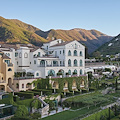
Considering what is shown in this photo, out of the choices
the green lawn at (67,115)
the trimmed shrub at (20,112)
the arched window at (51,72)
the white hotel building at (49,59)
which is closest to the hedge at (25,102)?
the trimmed shrub at (20,112)

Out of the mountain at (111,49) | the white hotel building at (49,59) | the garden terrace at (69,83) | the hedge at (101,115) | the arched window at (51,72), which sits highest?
the mountain at (111,49)

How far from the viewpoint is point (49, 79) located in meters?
42.8

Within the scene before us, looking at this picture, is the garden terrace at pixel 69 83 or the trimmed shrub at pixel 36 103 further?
the garden terrace at pixel 69 83

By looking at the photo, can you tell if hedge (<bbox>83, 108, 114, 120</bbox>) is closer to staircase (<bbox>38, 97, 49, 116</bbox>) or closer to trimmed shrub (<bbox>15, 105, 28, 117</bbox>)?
staircase (<bbox>38, 97, 49, 116</bbox>)

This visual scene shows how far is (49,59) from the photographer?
158ft

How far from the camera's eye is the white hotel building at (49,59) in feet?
151

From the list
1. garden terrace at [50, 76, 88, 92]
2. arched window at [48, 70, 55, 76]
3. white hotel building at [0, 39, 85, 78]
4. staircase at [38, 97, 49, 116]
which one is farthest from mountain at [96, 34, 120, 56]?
staircase at [38, 97, 49, 116]

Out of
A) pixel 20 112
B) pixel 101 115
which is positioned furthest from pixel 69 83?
pixel 20 112

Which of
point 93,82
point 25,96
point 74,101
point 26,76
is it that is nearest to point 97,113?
point 74,101

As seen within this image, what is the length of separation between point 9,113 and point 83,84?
81.5 feet

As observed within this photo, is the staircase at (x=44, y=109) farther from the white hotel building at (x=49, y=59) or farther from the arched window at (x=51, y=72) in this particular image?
the arched window at (x=51, y=72)

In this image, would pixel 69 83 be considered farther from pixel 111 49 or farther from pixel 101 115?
pixel 111 49

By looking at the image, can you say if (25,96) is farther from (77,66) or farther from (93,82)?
(93,82)

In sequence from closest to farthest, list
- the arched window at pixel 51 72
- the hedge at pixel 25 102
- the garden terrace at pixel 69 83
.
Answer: the hedge at pixel 25 102
the garden terrace at pixel 69 83
the arched window at pixel 51 72
